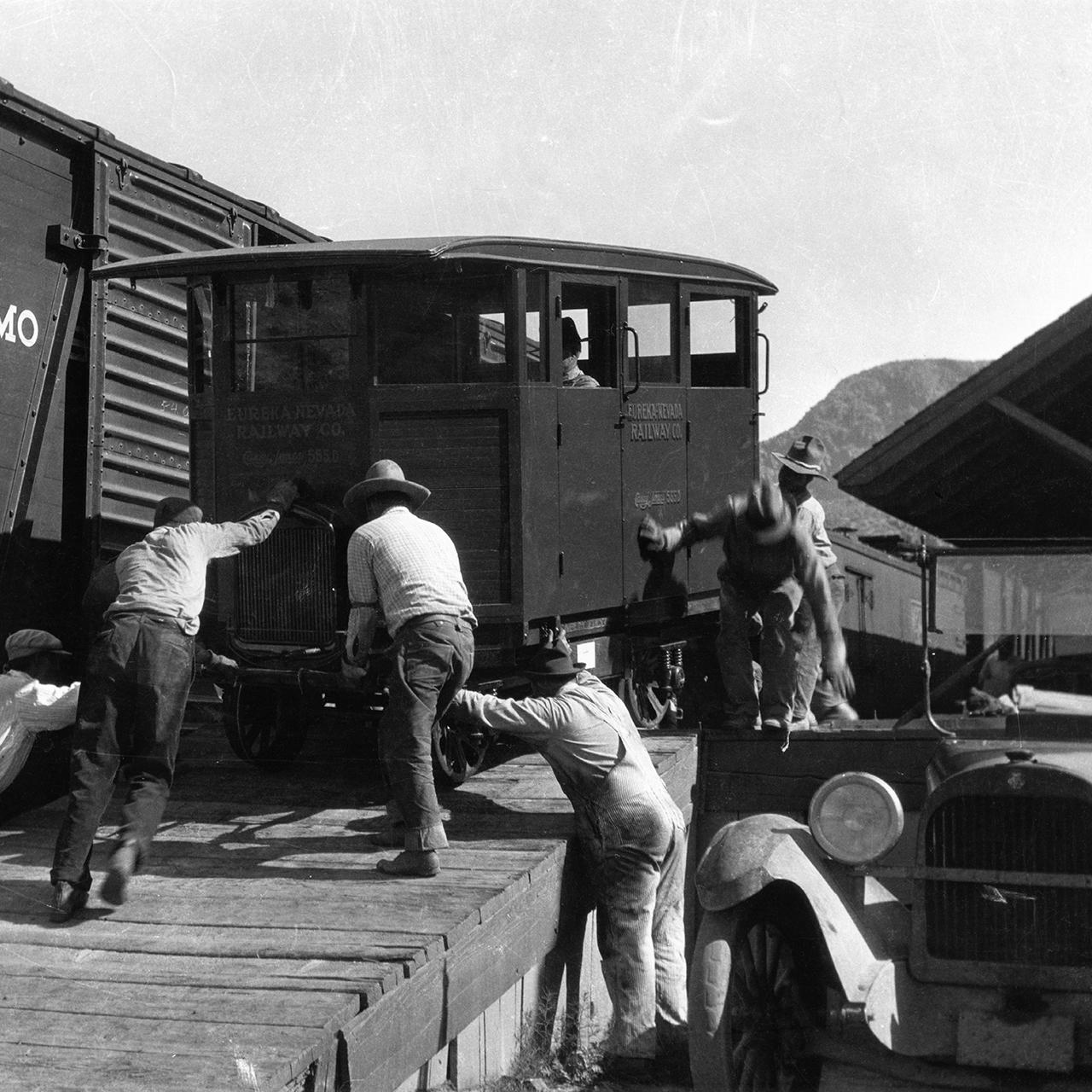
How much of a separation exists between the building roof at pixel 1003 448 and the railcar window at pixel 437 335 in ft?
9.27

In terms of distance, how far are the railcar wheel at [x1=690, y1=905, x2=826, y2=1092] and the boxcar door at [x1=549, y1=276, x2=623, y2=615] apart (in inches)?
122

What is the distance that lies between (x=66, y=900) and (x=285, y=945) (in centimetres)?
106

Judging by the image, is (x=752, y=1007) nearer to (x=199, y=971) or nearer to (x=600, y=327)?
(x=199, y=971)

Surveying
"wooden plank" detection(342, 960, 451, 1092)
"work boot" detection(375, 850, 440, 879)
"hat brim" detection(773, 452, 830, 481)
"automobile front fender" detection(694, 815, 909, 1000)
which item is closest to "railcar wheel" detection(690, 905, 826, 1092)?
"automobile front fender" detection(694, 815, 909, 1000)

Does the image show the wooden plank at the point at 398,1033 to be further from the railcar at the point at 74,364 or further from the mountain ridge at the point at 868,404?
the mountain ridge at the point at 868,404

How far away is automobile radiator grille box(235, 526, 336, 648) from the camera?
764 centimetres

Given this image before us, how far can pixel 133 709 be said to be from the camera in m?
6.00

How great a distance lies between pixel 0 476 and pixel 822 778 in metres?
4.81

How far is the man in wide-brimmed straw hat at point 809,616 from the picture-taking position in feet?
25.4

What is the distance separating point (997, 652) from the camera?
548 centimetres

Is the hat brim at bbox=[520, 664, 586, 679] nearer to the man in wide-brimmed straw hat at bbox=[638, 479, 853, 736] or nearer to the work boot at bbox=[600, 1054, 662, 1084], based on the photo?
the man in wide-brimmed straw hat at bbox=[638, 479, 853, 736]

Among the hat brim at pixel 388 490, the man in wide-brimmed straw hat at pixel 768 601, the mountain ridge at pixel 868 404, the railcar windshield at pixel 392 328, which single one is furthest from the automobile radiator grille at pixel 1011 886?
the mountain ridge at pixel 868 404

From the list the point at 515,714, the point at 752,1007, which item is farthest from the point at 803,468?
the point at 752,1007

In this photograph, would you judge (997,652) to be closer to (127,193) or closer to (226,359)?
(226,359)
